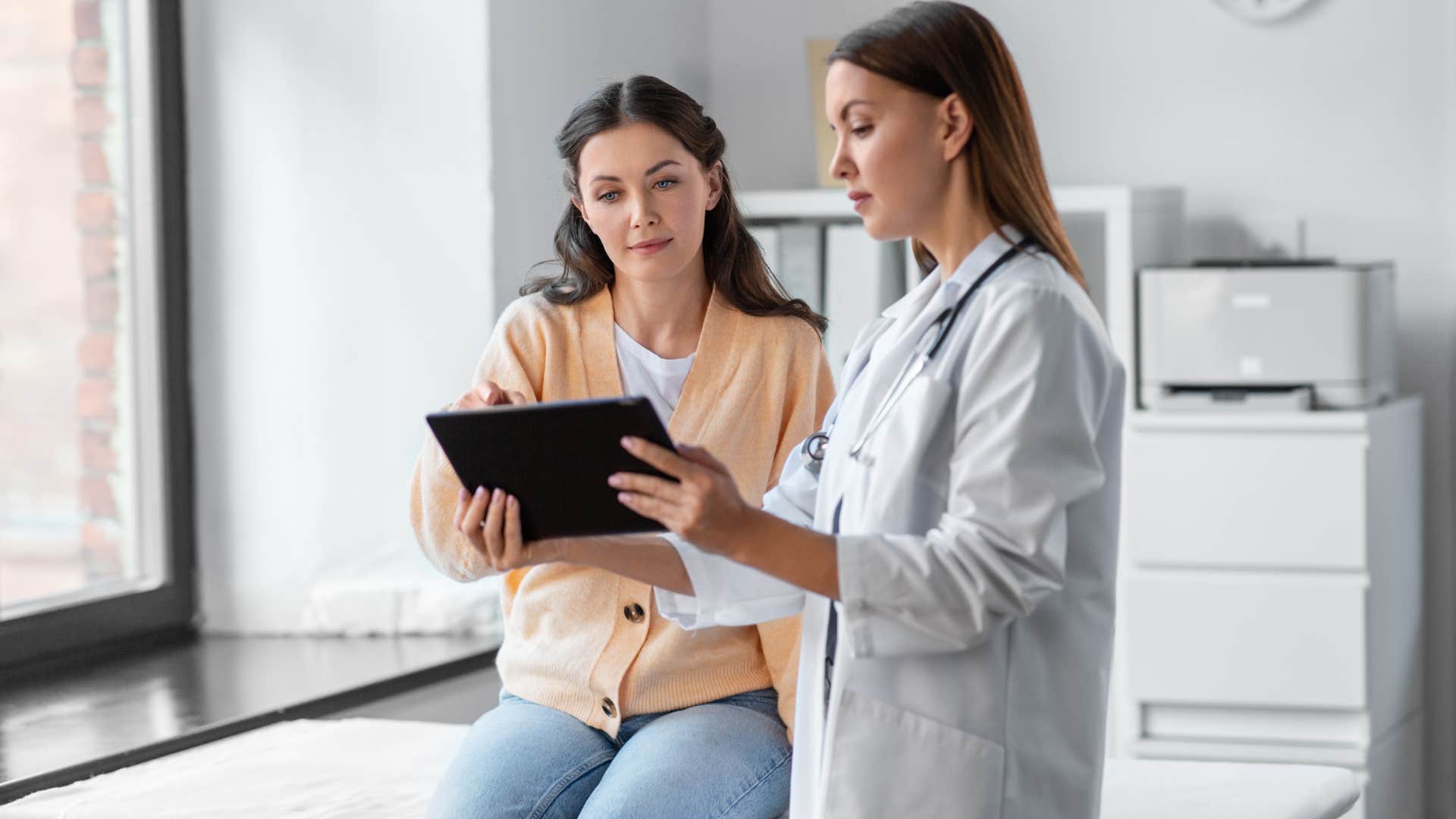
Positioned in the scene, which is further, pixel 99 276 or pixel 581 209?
pixel 99 276

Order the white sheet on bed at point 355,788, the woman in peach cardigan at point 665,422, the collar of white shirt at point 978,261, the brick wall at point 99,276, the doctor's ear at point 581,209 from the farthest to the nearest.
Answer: the brick wall at point 99,276 → the white sheet on bed at point 355,788 → the doctor's ear at point 581,209 → the woman in peach cardigan at point 665,422 → the collar of white shirt at point 978,261

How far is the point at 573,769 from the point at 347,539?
1.48m

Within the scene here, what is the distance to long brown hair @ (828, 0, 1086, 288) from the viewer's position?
131 cm

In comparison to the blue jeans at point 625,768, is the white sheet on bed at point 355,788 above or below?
below

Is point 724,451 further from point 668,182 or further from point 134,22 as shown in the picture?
point 134,22

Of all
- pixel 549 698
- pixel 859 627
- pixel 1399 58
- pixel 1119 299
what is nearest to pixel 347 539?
pixel 549 698

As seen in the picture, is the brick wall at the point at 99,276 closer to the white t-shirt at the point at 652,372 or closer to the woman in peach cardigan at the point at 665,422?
the woman in peach cardigan at the point at 665,422

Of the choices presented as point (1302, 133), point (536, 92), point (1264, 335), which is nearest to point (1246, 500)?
point (1264, 335)

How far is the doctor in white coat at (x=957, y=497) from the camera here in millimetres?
1249

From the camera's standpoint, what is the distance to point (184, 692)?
2646mm

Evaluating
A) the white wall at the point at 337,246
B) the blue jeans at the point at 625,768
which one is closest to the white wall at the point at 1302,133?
the white wall at the point at 337,246

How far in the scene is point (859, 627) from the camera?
127 centimetres

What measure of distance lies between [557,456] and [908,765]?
0.37m

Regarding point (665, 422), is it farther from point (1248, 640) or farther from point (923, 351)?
point (1248, 640)
